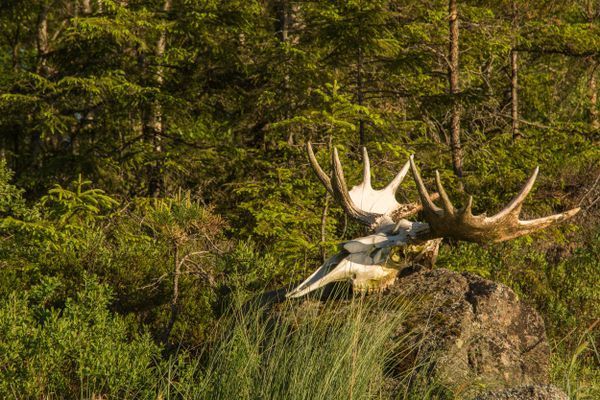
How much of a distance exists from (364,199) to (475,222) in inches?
52.2

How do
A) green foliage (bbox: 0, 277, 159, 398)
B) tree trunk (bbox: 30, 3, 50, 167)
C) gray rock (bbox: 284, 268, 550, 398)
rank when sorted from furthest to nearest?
tree trunk (bbox: 30, 3, 50, 167)
green foliage (bbox: 0, 277, 159, 398)
gray rock (bbox: 284, 268, 550, 398)

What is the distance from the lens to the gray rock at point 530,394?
406 cm

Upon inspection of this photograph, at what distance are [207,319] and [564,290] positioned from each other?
166 inches

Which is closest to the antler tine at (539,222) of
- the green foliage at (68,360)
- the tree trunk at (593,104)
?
the green foliage at (68,360)

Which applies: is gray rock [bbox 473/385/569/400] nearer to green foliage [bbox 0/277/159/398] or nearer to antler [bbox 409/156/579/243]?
antler [bbox 409/156/579/243]

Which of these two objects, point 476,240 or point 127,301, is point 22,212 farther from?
point 476,240

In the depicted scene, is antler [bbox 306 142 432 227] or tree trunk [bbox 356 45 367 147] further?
tree trunk [bbox 356 45 367 147]

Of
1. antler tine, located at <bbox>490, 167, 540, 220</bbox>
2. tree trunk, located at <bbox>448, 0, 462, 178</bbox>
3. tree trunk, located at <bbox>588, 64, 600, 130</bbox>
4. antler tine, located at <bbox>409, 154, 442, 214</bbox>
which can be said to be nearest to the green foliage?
antler tine, located at <bbox>409, 154, 442, 214</bbox>

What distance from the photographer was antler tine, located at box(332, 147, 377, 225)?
5.82 m

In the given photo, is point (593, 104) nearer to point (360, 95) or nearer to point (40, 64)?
point (360, 95)

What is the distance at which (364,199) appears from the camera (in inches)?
248

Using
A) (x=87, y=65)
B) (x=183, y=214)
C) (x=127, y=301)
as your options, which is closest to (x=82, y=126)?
(x=87, y=65)

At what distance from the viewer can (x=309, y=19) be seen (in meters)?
11.8

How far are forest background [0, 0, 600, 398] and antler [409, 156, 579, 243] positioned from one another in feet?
6.74
